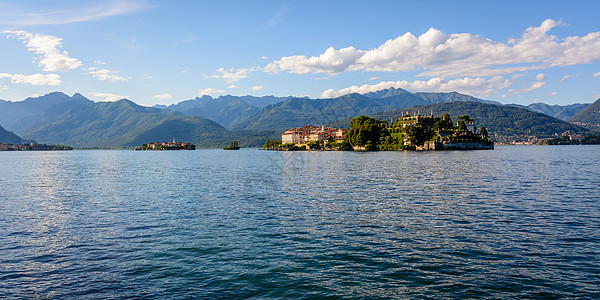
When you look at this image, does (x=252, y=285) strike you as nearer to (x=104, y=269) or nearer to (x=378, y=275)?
(x=378, y=275)

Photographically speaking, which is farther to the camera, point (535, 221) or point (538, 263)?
point (535, 221)

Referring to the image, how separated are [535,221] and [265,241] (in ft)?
73.1

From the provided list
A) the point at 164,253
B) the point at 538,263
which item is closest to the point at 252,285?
the point at 164,253

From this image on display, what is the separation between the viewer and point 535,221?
29.8m

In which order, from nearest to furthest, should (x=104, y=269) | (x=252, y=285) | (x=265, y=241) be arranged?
1. (x=252, y=285)
2. (x=104, y=269)
3. (x=265, y=241)

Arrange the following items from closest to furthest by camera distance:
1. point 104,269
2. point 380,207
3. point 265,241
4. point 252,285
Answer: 1. point 252,285
2. point 104,269
3. point 265,241
4. point 380,207

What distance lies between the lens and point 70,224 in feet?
101

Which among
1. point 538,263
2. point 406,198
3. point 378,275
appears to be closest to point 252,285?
point 378,275

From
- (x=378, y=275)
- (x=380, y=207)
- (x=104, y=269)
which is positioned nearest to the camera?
(x=378, y=275)

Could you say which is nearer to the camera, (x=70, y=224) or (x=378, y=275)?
(x=378, y=275)

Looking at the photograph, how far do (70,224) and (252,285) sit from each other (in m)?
22.0

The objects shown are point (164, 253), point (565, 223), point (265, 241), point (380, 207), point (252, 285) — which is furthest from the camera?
point (380, 207)

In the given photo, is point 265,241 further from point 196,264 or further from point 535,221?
point 535,221

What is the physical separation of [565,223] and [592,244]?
21.5 feet
